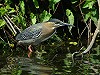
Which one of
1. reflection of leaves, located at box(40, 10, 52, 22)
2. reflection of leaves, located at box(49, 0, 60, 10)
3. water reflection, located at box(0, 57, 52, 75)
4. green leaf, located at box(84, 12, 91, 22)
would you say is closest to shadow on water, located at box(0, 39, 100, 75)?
water reflection, located at box(0, 57, 52, 75)

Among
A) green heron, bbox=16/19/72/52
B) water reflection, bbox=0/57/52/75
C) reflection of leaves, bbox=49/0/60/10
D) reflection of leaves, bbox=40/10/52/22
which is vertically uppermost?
reflection of leaves, bbox=49/0/60/10

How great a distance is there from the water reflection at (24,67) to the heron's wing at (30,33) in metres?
0.61

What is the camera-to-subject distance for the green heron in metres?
7.95

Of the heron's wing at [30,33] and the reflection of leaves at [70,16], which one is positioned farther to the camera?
the reflection of leaves at [70,16]

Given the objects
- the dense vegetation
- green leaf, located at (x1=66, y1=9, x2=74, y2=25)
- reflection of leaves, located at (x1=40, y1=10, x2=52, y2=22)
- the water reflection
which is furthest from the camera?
green leaf, located at (x1=66, y1=9, x2=74, y2=25)

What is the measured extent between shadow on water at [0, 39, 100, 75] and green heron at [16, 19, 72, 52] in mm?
270

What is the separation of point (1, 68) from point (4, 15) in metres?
2.28

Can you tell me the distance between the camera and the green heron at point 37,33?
7949mm

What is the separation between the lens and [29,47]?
8.24m

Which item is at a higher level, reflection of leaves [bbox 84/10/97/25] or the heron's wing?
reflection of leaves [bbox 84/10/97/25]

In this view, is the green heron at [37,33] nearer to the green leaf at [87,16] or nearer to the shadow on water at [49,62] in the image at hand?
the shadow on water at [49,62]

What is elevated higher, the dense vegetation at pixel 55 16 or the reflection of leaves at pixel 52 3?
the reflection of leaves at pixel 52 3

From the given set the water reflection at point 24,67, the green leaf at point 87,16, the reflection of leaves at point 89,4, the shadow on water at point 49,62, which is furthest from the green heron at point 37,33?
the green leaf at point 87,16

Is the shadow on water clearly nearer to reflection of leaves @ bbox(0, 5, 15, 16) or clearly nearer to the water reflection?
the water reflection
